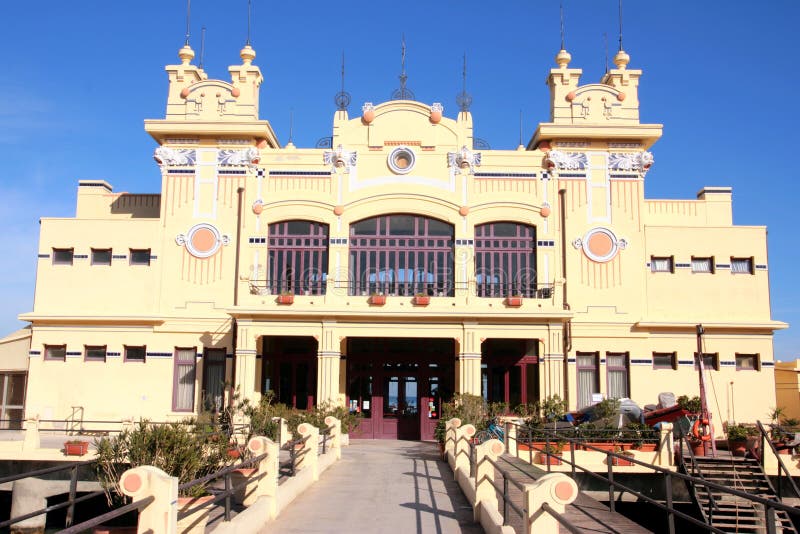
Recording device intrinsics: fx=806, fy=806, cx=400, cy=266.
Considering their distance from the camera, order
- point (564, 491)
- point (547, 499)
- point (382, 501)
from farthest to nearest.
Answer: point (382, 501), point (547, 499), point (564, 491)

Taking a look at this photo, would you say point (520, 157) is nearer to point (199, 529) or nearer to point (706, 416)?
point (706, 416)

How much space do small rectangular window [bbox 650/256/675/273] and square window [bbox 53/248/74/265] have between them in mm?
21739

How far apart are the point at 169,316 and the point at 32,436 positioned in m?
8.41

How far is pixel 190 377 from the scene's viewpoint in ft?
96.5

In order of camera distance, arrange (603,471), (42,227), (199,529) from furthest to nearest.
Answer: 1. (42,227)
2. (603,471)
3. (199,529)

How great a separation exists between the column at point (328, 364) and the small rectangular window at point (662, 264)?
12057 millimetres

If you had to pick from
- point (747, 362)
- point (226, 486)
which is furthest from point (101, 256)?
point (747, 362)

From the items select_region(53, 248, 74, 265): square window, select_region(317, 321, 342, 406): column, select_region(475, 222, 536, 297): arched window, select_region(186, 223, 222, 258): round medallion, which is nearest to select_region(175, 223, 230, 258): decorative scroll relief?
select_region(186, 223, 222, 258): round medallion

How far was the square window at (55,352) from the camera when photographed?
1164 inches

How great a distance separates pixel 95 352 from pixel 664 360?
20897 millimetres

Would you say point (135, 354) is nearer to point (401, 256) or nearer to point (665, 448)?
point (401, 256)

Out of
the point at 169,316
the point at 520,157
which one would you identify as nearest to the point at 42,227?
the point at 169,316

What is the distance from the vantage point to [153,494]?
792 centimetres

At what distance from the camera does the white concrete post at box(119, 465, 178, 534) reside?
25.8ft
